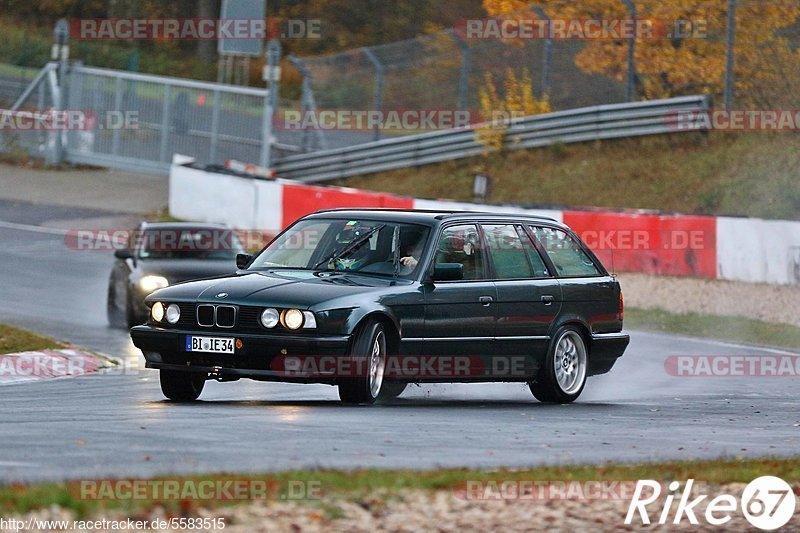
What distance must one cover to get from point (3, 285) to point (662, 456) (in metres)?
15.3

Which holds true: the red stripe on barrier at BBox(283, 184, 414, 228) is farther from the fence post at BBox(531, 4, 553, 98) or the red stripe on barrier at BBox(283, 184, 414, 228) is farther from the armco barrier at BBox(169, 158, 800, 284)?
the fence post at BBox(531, 4, 553, 98)

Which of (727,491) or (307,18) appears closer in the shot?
(727,491)

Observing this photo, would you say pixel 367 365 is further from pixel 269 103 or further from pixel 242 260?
pixel 269 103

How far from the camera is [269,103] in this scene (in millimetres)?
34438

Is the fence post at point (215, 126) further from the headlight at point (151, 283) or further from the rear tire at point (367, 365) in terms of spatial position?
the rear tire at point (367, 365)

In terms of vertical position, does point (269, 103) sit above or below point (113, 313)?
above

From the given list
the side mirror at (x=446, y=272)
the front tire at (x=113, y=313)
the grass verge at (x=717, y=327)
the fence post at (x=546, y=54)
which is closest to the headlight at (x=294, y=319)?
the side mirror at (x=446, y=272)

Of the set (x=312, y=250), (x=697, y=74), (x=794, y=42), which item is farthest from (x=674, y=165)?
(x=312, y=250)

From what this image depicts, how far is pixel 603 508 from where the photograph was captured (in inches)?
287

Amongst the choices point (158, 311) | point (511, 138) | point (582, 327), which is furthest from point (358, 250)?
point (511, 138)

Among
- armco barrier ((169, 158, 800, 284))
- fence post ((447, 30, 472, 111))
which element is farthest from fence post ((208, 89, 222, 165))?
armco barrier ((169, 158, 800, 284))

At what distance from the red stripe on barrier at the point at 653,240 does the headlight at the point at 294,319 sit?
11.9 meters

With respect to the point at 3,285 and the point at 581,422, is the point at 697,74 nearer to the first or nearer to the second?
the point at 3,285

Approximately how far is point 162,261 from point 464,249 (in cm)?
739
